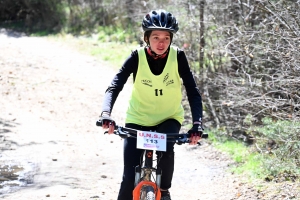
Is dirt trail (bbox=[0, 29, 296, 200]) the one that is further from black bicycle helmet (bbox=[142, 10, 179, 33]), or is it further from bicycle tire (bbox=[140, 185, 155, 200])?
black bicycle helmet (bbox=[142, 10, 179, 33])

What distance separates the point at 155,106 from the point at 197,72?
5.81 m

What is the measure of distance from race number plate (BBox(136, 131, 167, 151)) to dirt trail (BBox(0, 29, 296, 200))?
240 centimetres

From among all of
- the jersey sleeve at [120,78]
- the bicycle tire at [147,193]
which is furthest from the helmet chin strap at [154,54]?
the bicycle tire at [147,193]

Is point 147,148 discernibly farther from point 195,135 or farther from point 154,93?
point 154,93

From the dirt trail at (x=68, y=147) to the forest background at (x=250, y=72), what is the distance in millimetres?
585

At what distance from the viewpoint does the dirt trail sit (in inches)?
252

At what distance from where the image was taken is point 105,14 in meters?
19.6

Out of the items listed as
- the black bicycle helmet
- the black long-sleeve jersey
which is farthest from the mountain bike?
the black bicycle helmet

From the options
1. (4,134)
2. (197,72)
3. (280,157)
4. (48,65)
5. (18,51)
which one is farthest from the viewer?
(18,51)

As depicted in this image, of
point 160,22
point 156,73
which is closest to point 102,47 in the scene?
point 156,73

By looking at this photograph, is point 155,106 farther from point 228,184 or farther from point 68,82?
point 68,82

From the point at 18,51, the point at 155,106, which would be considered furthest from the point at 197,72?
the point at 18,51

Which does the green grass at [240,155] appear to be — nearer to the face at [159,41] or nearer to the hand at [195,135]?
the hand at [195,135]

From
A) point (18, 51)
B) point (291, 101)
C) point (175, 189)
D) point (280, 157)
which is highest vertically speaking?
point (18, 51)
